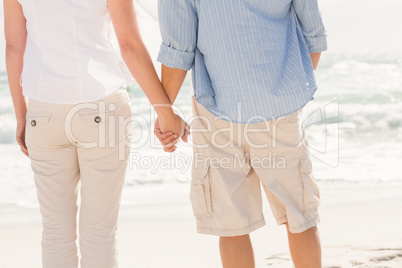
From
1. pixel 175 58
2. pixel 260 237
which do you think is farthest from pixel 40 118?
pixel 260 237

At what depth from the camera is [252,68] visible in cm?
191

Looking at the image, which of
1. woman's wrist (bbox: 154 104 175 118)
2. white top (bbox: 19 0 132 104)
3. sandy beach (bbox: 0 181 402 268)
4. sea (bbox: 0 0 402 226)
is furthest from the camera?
sea (bbox: 0 0 402 226)

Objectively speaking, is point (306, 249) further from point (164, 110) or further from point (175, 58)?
point (175, 58)

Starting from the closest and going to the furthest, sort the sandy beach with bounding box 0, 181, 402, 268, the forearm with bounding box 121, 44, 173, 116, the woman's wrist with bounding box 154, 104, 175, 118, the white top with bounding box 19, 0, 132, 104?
the white top with bounding box 19, 0, 132, 104
the forearm with bounding box 121, 44, 173, 116
the woman's wrist with bounding box 154, 104, 175, 118
the sandy beach with bounding box 0, 181, 402, 268

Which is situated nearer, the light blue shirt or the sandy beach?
the light blue shirt

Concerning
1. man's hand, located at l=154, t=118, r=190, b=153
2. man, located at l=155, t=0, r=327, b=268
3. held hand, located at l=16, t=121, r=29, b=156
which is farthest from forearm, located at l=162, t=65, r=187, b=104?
held hand, located at l=16, t=121, r=29, b=156

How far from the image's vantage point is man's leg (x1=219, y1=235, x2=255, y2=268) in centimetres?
206

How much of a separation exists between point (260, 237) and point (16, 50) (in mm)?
2261

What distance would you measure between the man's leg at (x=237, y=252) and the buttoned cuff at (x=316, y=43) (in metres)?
0.77

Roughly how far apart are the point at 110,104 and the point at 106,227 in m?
0.46

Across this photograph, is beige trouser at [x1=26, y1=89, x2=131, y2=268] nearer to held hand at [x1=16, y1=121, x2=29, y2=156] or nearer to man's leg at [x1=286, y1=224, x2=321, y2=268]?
held hand at [x1=16, y1=121, x2=29, y2=156]

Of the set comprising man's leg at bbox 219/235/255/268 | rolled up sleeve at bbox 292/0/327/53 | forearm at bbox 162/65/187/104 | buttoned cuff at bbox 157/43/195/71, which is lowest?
man's leg at bbox 219/235/255/268

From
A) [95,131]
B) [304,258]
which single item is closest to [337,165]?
[304,258]

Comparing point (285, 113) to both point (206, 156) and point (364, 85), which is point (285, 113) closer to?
point (206, 156)
